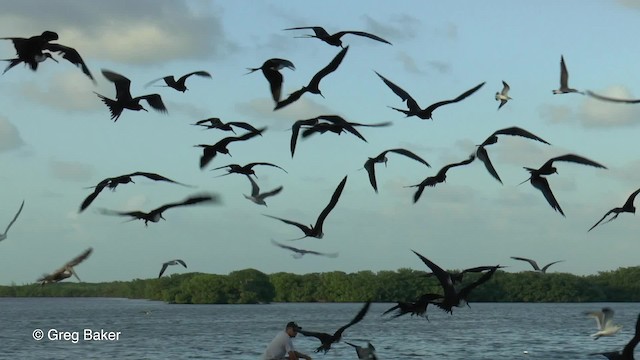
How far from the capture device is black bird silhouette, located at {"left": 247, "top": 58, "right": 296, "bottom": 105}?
18.8 meters

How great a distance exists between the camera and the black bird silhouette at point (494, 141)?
17608 millimetres

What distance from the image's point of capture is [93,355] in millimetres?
74375

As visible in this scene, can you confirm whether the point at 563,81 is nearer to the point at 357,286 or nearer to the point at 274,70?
the point at 274,70

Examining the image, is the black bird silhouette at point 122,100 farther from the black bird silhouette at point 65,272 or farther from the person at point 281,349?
the person at point 281,349

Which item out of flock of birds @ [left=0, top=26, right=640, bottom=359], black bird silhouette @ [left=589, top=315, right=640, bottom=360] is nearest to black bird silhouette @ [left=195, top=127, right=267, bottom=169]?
flock of birds @ [left=0, top=26, right=640, bottom=359]

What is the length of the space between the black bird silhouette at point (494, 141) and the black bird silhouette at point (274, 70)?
3.30m

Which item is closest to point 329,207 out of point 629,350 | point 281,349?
point 629,350

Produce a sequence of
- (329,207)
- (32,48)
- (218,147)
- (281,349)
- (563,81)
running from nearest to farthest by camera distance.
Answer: (32,48) < (329,207) < (218,147) < (563,81) < (281,349)

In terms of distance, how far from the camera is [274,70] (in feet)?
62.3

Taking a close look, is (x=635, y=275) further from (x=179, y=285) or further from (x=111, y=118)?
(x=111, y=118)

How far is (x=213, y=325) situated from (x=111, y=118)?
108 metres

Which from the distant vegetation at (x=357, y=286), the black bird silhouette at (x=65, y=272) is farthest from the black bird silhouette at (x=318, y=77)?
the distant vegetation at (x=357, y=286)

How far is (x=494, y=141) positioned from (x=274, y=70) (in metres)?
3.82

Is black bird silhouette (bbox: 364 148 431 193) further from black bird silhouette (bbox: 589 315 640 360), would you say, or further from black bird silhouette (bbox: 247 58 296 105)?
black bird silhouette (bbox: 589 315 640 360)
